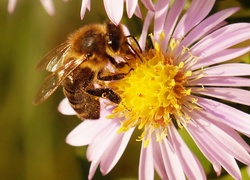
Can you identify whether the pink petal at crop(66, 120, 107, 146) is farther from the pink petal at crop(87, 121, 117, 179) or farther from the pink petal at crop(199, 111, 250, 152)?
the pink petal at crop(199, 111, 250, 152)

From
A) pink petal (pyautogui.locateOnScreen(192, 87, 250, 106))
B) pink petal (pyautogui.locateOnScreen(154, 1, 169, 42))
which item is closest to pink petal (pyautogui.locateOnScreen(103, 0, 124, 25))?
pink petal (pyautogui.locateOnScreen(154, 1, 169, 42))

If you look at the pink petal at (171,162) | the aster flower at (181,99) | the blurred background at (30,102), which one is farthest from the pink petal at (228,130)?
the blurred background at (30,102)

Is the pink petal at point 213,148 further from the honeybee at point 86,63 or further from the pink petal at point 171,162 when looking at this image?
the honeybee at point 86,63

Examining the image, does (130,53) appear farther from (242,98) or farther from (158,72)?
(242,98)

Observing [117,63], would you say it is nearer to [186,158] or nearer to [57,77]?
[57,77]

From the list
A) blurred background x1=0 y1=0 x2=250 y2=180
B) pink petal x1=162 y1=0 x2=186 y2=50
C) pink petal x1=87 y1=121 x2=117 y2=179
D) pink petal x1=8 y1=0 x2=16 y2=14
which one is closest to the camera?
pink petal x1=162 y1=0 x2=186 y2=50

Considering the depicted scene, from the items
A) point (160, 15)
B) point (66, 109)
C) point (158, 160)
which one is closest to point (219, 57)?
point (160, 15)
